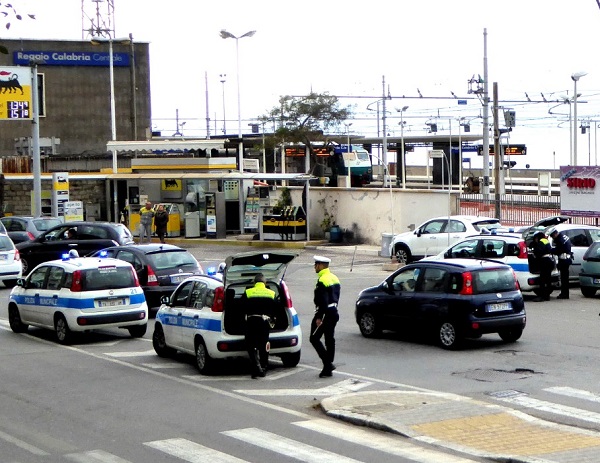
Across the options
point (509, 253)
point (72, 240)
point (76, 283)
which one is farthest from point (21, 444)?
point (72, 240)

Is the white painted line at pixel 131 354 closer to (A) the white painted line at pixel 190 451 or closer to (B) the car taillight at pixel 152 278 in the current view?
(B) the car taillight at pixel 152 278

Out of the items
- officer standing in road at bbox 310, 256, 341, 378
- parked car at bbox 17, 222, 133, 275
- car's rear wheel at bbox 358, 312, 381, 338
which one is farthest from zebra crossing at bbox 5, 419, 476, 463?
parked car at bbox 17, 222, 133, 275

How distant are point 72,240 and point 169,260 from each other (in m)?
9.76

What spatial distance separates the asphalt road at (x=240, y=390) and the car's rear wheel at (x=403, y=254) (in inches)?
478

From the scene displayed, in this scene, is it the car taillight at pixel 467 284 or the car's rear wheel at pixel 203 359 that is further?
the car taillight at pixel 467 284

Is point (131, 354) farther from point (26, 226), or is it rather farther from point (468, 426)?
point (26, 226)

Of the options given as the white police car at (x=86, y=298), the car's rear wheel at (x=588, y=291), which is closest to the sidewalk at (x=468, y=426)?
the white police car at (x=86, y=298)

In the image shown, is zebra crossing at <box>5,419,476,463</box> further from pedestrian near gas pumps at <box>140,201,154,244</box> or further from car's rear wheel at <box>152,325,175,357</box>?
pedestrian near gas pumps at <box>140,201,154,244</box>

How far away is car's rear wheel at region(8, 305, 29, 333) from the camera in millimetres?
20250

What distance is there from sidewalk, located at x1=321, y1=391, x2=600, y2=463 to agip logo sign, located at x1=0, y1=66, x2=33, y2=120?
2977 centimetres

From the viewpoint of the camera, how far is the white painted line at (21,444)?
34.0ft

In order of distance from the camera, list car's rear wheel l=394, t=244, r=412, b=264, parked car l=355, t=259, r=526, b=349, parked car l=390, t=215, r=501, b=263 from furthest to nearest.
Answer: car's rear wheel l=394, t=244, r=412, b=264, parked car l=390, t=215, r=501, b=263, parked car l=355, t=259, r=526, b=349

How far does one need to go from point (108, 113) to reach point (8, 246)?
136ft

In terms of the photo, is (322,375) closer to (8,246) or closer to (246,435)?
(246,435)
